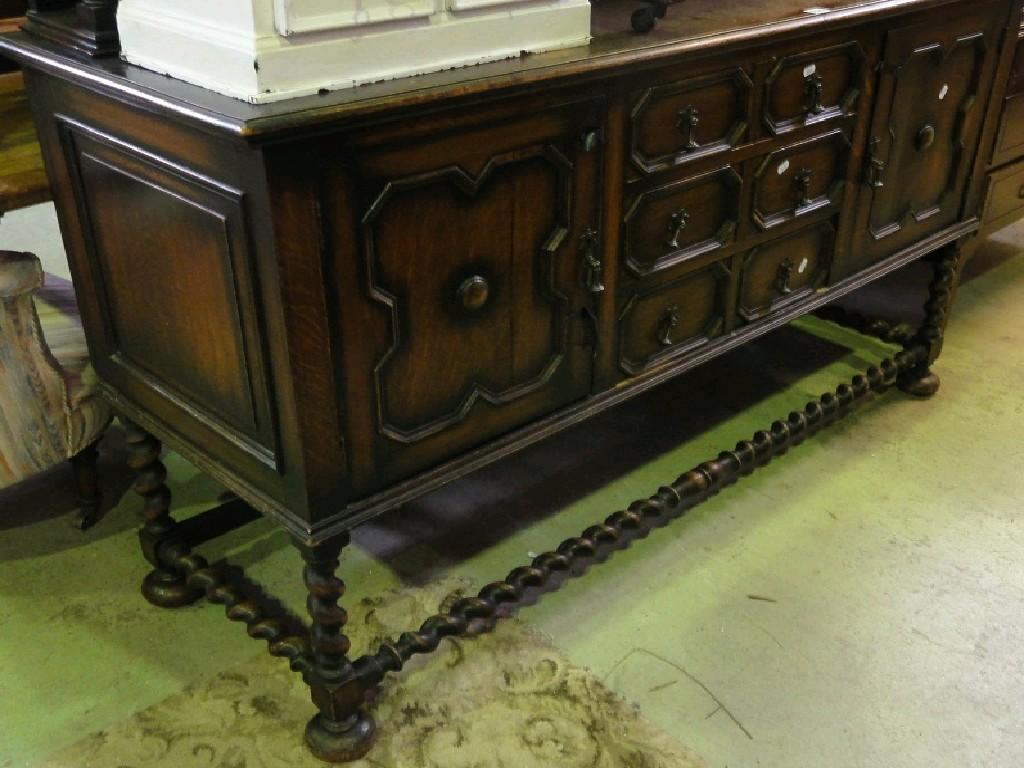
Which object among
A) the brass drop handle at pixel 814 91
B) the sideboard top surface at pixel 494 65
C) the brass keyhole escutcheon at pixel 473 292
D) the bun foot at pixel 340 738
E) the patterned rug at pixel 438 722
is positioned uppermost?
the sideboard top surface at pixel 494 65

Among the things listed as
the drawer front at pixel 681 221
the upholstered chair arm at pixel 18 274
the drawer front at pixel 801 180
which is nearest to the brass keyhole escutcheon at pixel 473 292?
the drawer front at pixel 681 221

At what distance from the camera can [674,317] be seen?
1.78 m

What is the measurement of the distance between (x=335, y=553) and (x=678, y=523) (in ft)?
3.06

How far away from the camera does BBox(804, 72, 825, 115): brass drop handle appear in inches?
70.1

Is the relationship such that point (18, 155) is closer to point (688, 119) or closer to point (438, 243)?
point (438, 243)

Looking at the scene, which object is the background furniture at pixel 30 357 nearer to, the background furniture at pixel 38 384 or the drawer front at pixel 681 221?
the background furniture at pixel 38 384

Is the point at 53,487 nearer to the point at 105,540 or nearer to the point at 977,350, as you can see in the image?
the point at 105,540

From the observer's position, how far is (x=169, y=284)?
144 centimetres

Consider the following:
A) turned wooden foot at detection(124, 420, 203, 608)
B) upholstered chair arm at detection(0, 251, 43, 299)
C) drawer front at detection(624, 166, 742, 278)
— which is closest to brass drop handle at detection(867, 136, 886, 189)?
drawer front at detection(624, 166, 742, 278)

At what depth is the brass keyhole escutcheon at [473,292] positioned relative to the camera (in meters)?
1.40

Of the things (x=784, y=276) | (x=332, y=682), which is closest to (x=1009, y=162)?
(x=784, y=276)

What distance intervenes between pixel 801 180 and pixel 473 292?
0.80 metres

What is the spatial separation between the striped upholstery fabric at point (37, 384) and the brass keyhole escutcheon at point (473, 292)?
2.88 feet

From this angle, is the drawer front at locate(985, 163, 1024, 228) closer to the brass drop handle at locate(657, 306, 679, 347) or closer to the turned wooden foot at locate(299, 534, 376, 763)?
the brass drop handle at locate(657, 306, 679, 347)
